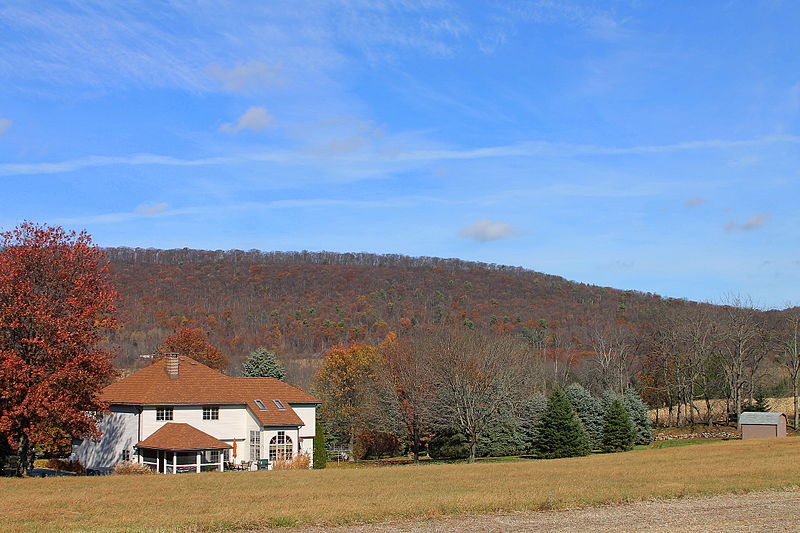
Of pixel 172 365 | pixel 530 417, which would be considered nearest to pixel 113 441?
pixel 172 365

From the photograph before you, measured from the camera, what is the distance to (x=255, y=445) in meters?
47.3

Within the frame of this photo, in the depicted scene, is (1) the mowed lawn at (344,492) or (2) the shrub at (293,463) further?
(2) the shrub at (293,463)

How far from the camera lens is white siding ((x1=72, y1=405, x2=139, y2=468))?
44.9 m

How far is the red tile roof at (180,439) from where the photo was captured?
42.3 metres

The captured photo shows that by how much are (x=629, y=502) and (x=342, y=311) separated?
12537 cm

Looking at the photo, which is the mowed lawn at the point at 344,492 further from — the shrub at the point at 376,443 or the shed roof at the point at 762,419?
the shrub at the point at 376,443

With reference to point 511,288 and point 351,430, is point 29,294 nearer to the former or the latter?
point 351,430

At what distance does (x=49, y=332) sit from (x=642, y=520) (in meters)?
24.5

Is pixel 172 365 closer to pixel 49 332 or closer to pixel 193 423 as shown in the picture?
pixel 193 423

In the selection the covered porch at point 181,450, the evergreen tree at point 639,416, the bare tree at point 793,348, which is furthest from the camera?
the bare tree at point 793,348

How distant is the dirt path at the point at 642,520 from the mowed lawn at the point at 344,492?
1.12 meters

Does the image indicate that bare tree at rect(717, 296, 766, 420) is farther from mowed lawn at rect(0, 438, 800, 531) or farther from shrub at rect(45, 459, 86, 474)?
shrub at rect(45, 459, 86, 474)

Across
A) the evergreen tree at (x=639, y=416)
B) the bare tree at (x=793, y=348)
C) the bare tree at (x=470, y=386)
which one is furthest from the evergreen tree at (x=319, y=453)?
A: the bare tree at (x=793, y=348)

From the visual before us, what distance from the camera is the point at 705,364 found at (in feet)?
262
